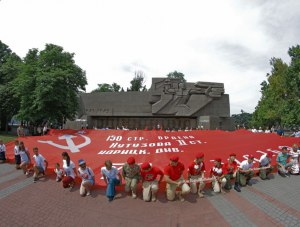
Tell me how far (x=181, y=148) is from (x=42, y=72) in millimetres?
14418

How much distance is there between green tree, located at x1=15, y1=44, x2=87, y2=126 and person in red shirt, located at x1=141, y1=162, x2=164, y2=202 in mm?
14721

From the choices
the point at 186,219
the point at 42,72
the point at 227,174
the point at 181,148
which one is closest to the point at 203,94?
the point at 42,72

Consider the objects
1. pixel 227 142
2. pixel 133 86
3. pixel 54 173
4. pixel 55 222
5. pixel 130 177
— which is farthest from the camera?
pixel 133 86

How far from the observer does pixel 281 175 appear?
31.2 ft

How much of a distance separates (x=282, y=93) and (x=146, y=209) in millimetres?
37153

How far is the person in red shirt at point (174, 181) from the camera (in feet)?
22.8

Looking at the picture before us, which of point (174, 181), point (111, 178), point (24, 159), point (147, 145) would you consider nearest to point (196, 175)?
point (174, 181)

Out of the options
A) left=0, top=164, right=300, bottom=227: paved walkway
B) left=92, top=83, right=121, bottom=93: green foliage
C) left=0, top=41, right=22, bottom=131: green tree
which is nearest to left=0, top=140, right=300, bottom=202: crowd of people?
left=0, top=164, right=300, bottom=227: paved walkway

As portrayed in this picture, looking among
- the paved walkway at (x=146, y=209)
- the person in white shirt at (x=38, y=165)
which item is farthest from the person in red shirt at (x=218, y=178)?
the person in white shirt at (x=38, y=165)

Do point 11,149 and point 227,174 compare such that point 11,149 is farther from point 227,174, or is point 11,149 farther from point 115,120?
point 115,120

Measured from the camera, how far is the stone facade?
33906 millimetres

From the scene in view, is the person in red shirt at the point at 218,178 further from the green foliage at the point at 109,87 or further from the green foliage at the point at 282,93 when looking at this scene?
the green foliage at the point at 109,87

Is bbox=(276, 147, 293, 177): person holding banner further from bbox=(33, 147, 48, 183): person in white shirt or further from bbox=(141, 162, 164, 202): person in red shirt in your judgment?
bbox=(33, 147, 48, 183): person in white shirt

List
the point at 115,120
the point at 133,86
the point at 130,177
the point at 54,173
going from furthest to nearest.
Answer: the point at 133,86, the point at 115,120, the point at 54,173, the point at 130,177
